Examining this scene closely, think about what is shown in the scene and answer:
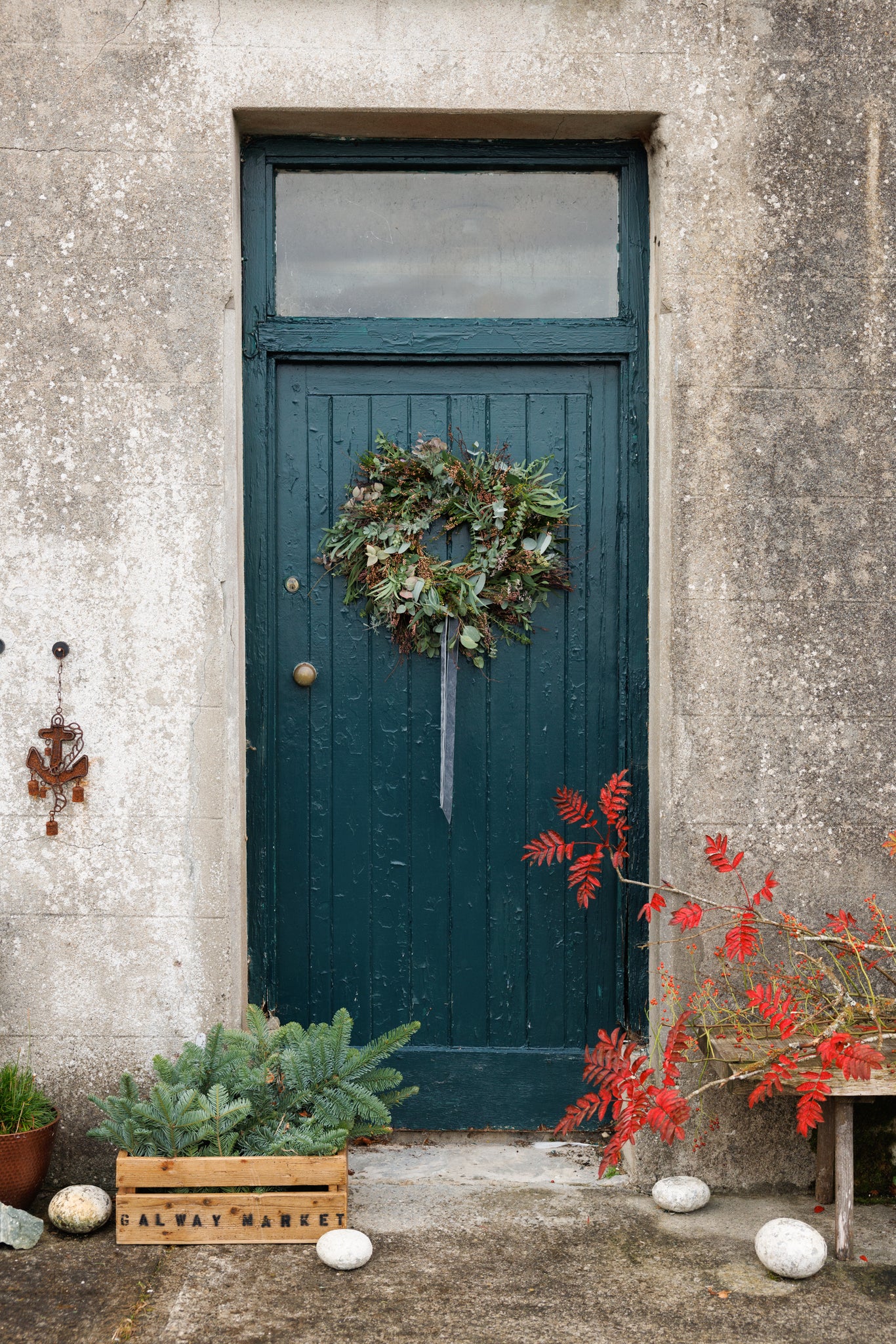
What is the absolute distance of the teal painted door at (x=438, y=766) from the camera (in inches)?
138

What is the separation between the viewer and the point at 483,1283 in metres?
2.64

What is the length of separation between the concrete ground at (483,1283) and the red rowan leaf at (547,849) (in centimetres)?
100

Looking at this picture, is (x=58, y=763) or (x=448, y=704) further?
(x=448, y=704)

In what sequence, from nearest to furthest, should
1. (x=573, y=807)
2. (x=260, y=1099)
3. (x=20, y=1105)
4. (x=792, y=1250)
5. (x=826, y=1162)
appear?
(x=792, y=1250) → (x=260, y=1099) → (x=20, y=1105) → (x=826, y=1162) → (x=573, y=807)

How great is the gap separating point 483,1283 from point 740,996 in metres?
1.13

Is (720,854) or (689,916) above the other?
(720,854)

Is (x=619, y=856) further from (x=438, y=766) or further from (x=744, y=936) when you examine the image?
(x=438, y=766)

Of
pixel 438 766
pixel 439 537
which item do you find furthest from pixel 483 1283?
pixel 439 537

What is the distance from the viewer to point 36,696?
324 cm

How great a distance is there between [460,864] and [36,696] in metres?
1.47

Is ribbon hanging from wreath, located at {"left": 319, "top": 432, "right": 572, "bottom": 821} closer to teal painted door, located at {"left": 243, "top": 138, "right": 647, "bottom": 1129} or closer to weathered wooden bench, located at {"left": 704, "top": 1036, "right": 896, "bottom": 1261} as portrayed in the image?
teal painted door, located at {"left": 243, "top": 138, "right": 647, "bottom": 1129}

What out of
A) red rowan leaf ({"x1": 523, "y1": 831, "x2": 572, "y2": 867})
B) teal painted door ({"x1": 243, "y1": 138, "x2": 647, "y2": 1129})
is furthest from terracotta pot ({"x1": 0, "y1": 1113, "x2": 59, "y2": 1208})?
red rowan leaf ({"x1": 523, "y1": 831, "x2": 572, "y2": 867})

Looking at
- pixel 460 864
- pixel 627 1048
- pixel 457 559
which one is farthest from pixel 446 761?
pixel 627 1048

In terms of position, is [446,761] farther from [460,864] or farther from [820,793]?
[820,793]
